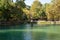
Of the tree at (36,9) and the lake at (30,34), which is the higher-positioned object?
the tree at (36,9)

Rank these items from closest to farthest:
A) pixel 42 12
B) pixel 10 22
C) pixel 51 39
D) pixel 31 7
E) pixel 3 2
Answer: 1. pixel 51 39
2. pixel 3 2
3. pixel 10 22
4. pixel 42 12
5. pixel 31 7

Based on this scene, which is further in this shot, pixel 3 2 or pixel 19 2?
pixel 19 2

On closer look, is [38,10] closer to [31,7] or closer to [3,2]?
[31,7]

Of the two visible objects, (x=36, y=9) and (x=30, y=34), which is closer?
(x=30, y=34)

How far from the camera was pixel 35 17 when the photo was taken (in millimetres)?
60094

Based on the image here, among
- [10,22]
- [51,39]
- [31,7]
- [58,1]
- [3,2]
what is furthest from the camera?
[31,7]

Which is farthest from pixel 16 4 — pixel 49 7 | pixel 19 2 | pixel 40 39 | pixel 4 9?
pixel 40 39

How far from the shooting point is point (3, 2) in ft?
132

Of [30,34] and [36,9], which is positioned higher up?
[36,9]

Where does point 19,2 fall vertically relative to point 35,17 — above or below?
above

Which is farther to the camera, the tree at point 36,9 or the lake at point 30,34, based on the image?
the tree at point 36,9

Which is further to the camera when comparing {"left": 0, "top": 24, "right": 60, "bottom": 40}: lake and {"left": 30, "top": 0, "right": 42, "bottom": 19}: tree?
{"left": 30, "top": 0, "right": 42, "bottom": 19}: tree

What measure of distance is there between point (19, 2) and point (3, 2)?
6.03 m

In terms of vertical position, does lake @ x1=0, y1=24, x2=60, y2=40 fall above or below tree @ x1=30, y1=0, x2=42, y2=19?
below
